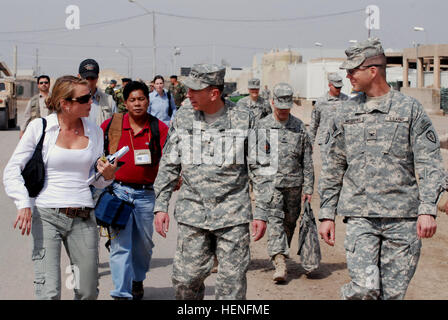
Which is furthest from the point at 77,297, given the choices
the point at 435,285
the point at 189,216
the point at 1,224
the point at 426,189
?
the point at 1,224

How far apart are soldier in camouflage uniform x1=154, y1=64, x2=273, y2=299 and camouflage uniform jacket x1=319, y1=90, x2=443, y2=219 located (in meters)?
0.63

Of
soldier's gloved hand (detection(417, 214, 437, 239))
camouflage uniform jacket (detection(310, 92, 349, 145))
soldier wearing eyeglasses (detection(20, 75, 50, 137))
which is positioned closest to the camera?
soldier's gloved hand (detection(417, 214, 437, 239))

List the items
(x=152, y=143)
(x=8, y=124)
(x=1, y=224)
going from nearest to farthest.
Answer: (x=152, y=143) < (x=1, y=224) < (x=8, y=124)

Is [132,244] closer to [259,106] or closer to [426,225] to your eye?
[426,225]

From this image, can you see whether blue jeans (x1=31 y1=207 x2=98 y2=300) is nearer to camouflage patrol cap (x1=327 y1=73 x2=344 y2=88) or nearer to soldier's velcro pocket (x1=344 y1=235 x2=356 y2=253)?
soldier's velcro pocket (x1=344 y1=235 x2=356 y2=253)

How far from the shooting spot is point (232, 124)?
212 inches

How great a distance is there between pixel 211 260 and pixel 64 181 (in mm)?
1199

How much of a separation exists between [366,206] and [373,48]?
42.9 inches

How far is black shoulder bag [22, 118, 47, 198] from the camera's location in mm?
4953

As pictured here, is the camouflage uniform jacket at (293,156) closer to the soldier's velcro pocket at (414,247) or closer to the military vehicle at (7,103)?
the soldier's velcro pocket at (414,247)

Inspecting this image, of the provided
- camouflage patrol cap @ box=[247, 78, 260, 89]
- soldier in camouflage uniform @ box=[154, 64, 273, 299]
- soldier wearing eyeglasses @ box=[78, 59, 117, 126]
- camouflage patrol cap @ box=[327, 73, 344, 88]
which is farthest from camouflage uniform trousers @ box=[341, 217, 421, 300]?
camouflage patrol cap @ box=[247, 78, 260, 89]

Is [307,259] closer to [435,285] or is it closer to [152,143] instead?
[435,285]

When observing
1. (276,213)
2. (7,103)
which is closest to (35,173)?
(276,213)

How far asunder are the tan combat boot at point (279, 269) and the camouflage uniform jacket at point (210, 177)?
238 centimetres
